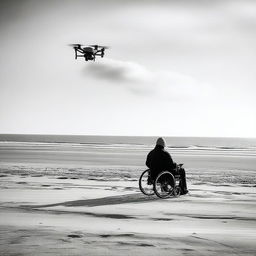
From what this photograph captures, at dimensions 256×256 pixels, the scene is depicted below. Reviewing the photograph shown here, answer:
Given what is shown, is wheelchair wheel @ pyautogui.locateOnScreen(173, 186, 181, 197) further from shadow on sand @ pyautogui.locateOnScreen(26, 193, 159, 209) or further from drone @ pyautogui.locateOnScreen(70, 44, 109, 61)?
drone @ pyautogui.locateOnScreen(70, 44, 109, 61)

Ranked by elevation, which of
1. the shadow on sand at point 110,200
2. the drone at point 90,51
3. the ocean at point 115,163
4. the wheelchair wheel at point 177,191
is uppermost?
the drone at point 90,51

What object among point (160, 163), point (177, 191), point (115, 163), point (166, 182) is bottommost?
point (115, 163)

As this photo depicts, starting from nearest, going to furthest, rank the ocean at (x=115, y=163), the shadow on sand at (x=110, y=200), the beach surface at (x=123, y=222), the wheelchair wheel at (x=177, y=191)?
the beach surface at (x=123, y=222) → the shadow on sand at (x=110, y=200) → the wheelchair wheel at (x=177, y=191) → the ocean at (x=115, y=163)

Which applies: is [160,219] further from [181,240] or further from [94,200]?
[94,200]

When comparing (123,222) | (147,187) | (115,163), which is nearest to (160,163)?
(147,187)

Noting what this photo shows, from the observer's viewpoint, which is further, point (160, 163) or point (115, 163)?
point (115, 163)

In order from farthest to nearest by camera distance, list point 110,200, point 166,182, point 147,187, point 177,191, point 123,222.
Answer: point 147,187
point 177,191
point 166,182
point 110,200
point 123,222

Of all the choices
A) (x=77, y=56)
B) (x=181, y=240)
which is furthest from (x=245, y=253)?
(x=77, y=56)

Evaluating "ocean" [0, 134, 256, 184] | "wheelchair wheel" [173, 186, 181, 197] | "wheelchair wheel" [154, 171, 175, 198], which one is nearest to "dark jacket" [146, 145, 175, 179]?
"wheelchair wheel" [154, 171, 175, 198]

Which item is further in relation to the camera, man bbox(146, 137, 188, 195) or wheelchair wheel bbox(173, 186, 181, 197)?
wheelchair wheel bbox(173, 186, 181, 197)

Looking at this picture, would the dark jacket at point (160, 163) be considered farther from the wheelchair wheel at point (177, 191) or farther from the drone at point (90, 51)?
the drone at point (90, 51)

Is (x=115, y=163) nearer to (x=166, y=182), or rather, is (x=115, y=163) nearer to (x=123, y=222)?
(x=166, y=182)

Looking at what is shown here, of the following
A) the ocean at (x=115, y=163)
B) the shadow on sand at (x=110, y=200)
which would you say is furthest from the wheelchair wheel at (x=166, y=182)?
the ocean at (x=115, y=163)

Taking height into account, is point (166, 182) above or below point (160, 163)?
below
